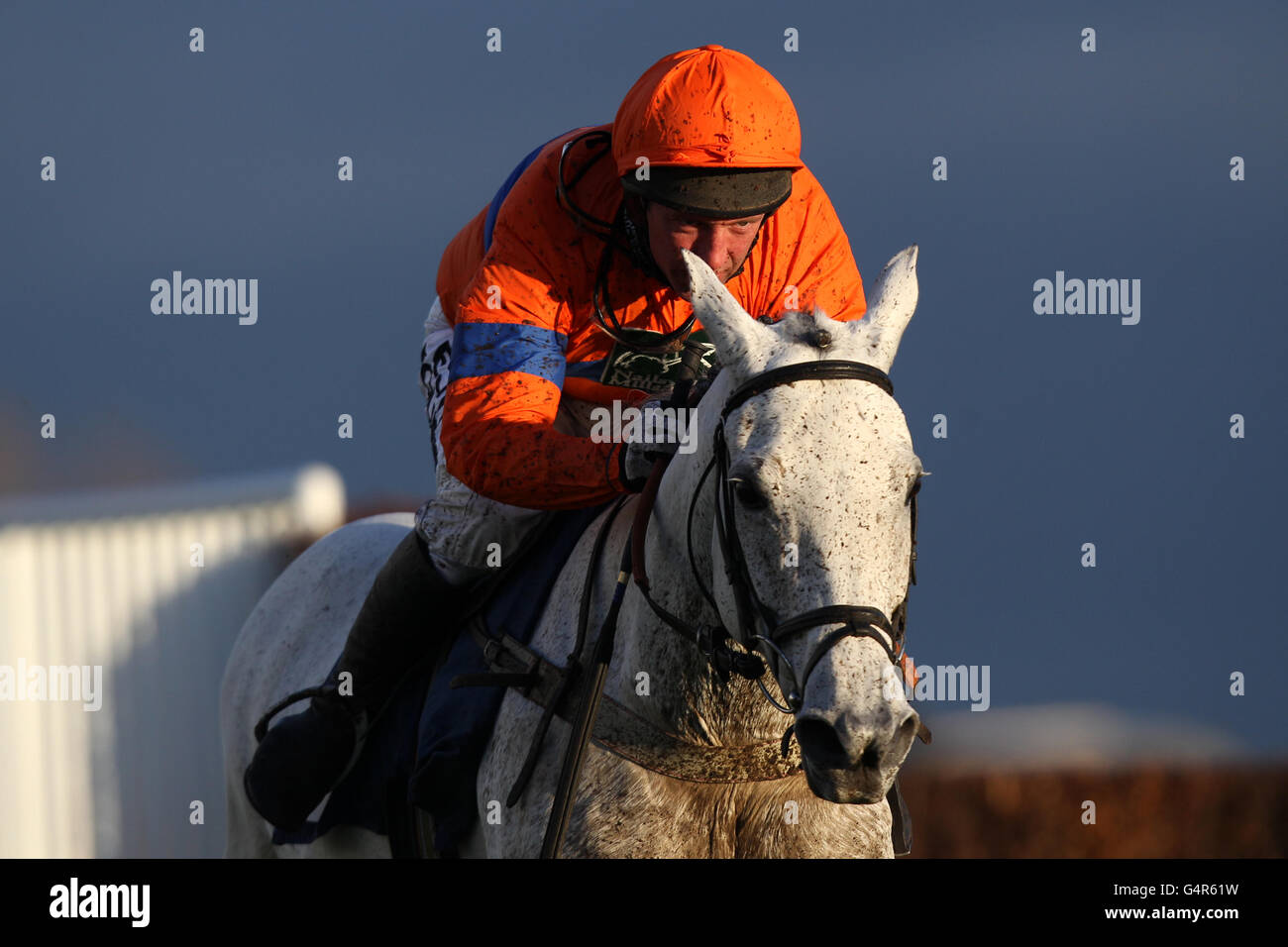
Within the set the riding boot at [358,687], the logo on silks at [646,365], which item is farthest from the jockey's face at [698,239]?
the riding boot at [358,687]

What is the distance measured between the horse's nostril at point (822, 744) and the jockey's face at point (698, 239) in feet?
4.15

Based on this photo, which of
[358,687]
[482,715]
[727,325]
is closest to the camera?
[727,325]

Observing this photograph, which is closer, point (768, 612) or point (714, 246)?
point (768, 612)

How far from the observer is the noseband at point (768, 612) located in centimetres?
249

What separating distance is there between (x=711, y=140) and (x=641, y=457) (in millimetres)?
823

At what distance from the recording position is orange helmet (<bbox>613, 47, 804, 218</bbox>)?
131 inches

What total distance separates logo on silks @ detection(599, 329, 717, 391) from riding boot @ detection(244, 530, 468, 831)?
78cm

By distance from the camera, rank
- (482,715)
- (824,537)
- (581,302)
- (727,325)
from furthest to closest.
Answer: (581,302) → (482,715) → (727,325) → (824,537)

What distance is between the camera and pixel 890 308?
2.91 metres

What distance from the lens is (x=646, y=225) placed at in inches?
139

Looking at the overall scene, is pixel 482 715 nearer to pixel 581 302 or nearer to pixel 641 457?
pixel 641 457

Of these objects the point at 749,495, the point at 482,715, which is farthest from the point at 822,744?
the point at 482,715
